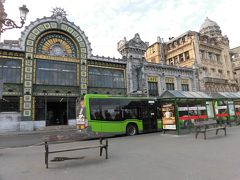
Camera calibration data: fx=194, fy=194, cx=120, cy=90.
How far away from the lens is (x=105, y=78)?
2933 cm

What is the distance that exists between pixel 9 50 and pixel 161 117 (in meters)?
19.7

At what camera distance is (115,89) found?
29.8m

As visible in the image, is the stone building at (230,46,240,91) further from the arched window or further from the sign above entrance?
the arched window

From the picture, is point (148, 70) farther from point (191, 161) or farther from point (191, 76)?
point (191, 161)

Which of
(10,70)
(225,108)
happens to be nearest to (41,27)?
(10,70)

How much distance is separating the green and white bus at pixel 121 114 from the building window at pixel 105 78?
1187 centimetres

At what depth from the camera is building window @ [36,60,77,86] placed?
83.0 ft

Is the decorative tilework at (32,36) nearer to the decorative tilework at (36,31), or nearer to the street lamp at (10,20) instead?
the decorative tilework at (36,31)

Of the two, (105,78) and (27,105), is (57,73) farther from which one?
(105,78)

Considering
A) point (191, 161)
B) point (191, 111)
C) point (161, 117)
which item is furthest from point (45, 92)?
point (191, 161)

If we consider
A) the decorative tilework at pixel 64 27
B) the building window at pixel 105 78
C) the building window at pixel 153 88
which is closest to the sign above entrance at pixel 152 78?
the building window at pixel 153 88

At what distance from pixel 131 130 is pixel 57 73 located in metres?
14.3

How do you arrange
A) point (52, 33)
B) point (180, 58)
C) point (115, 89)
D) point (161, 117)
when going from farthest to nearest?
point (180, 58), point (115, 89), point (52, 33), point (161, 117)

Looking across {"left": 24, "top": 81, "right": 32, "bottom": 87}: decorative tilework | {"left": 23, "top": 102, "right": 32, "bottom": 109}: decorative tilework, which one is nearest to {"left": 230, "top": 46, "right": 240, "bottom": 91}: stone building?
{"left": 24, "top": 81, "right": 32, "bottom": 87}: decorative tilework
